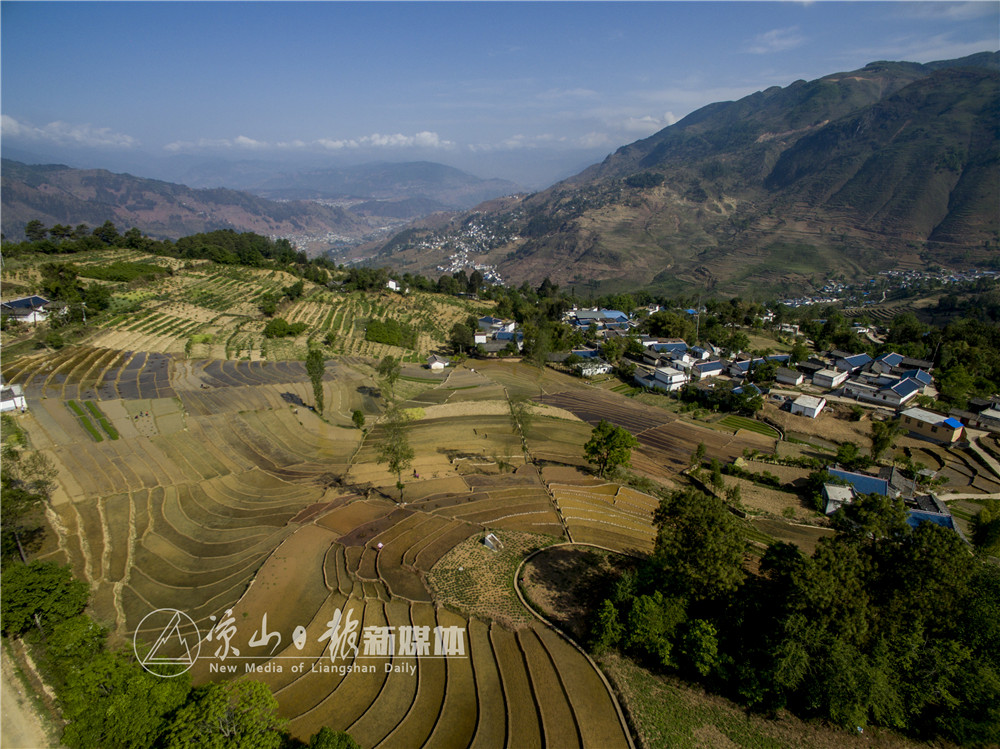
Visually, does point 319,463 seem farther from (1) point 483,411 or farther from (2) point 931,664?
(2) point 931,664

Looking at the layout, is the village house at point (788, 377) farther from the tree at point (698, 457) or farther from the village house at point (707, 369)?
the tree at point (698, 457)

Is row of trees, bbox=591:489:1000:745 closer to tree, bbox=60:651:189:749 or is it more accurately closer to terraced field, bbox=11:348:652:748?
terraced field, bbox=11:348:652:748

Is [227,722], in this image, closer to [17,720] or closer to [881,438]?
[17,720]

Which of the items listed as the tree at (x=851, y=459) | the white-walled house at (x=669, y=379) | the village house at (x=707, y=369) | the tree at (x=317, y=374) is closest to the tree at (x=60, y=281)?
the tree at (x=317, y=374)

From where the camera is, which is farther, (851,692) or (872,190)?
(872,190)

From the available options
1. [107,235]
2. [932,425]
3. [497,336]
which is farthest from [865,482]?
[107,235]

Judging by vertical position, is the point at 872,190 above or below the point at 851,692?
above

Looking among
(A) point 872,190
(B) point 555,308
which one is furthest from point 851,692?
(A) point 872,190

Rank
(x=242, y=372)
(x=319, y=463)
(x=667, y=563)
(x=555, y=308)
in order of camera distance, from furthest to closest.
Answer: (x=555, y=308) < (x=242, y=372) < (x=319, y=463) < (x=667, y=563)
